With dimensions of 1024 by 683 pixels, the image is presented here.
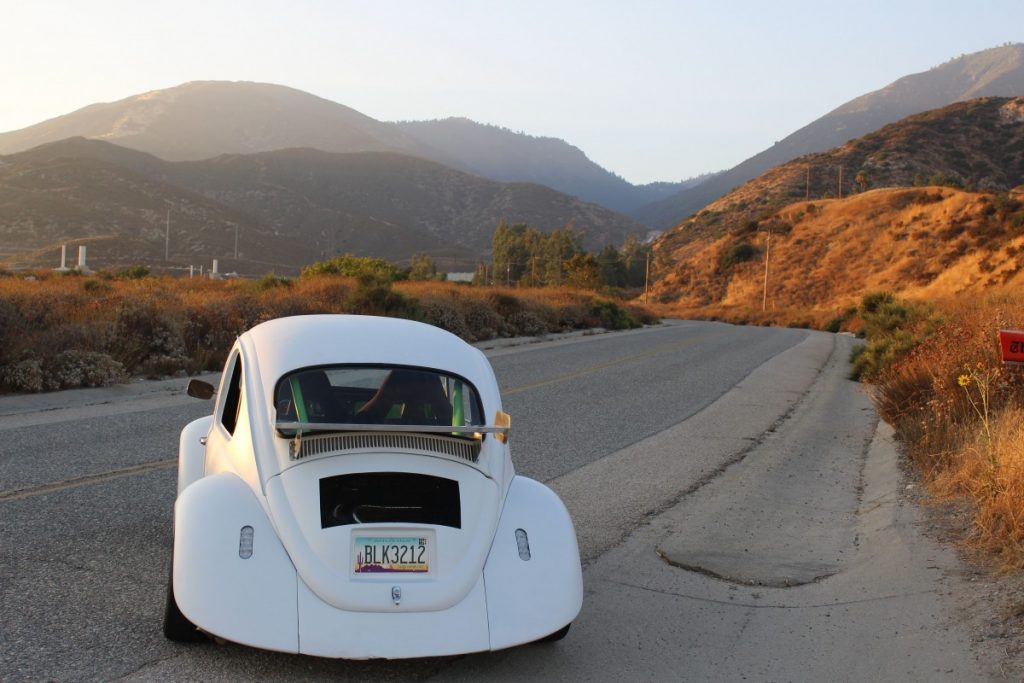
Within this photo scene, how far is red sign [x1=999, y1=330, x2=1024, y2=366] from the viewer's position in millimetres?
7637

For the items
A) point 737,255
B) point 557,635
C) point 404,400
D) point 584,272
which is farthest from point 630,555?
point 737,255

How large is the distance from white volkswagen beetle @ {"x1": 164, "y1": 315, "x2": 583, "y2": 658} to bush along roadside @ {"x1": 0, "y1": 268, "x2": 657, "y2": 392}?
10163 mm

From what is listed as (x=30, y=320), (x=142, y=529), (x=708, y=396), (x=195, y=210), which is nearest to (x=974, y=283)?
(x=708, y=396)

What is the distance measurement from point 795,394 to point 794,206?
88.8 m

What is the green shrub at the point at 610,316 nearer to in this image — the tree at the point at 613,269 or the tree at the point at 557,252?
the tree at the point at 557,252

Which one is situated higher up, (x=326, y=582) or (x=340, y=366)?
(x=340, y=366)

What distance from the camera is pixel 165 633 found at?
4.46 meters

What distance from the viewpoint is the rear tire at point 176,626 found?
4.38 metres

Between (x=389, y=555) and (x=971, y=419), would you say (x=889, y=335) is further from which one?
(x=389, y=555)

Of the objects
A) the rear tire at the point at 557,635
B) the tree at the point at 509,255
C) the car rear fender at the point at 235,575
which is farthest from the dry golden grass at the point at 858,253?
the car rear fender at the point at 235,575

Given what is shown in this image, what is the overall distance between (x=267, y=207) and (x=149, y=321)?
123 metres

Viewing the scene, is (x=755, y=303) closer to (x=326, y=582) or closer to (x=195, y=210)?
(x=195, y=210)

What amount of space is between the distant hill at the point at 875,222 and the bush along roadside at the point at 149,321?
40.0 m

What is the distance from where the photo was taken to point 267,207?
13588cm
